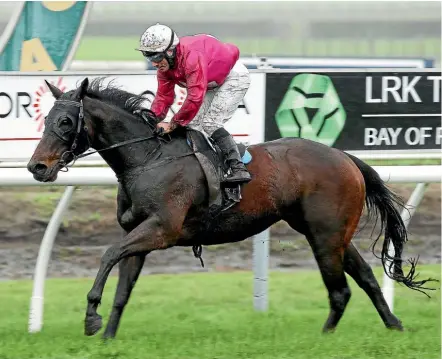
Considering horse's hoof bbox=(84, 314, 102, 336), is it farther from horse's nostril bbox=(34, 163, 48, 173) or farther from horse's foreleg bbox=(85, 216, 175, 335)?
horse's nostril bbox=(34, 163, 48, 173)

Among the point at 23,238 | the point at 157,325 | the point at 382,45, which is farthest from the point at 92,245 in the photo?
the point at 382,45

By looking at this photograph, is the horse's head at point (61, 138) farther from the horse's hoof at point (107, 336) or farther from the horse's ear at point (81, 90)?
the horse's hoof at point (107, 336)

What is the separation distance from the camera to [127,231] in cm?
658

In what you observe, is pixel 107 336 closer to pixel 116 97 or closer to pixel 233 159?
pixel 233 159

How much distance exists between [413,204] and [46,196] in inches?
196

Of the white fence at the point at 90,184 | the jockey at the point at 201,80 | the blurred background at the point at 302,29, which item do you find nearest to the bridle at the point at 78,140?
the jockey at the point at 201,80

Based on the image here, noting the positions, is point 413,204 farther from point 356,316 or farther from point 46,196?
point 46,196

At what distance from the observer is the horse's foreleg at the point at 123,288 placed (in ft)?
21.5

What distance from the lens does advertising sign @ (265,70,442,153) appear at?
761cm

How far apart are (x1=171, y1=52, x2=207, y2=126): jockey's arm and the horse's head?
59cm

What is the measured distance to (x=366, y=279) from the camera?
711 cm

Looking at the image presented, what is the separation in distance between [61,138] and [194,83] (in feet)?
2.67

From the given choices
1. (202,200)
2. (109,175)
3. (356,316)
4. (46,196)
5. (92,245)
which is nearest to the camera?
(202,200)

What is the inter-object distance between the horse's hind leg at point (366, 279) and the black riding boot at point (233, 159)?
98cm
